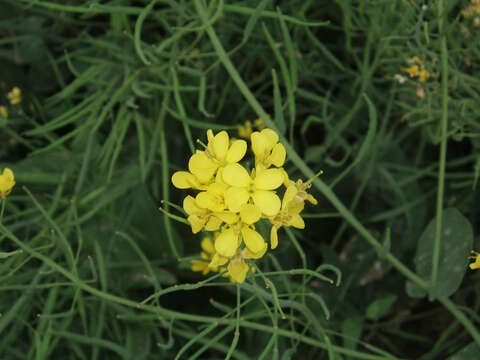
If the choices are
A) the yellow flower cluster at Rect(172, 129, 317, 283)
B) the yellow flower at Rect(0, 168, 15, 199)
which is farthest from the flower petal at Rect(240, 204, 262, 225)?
the yellow flower at Rect(0, 168, 15, 199)

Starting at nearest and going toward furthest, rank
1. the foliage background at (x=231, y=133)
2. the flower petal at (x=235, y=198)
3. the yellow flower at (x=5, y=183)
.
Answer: the flower petal at (x=235, y=198)
the yellow flower at (x=5, y=183)
the foliage background at (x=231, y=133)

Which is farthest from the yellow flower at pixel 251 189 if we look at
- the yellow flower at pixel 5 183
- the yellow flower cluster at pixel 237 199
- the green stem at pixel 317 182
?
the yellow flower at pixel 5 183

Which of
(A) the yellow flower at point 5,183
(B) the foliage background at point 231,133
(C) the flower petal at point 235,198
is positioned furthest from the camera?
(B) the foliage background at point 231,133

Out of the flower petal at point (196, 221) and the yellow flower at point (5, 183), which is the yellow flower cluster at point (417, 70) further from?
the yellow flower at point (5, 183)

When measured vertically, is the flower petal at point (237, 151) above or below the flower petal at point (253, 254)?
above

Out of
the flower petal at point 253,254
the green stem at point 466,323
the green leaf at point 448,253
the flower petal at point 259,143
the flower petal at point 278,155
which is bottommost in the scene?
the green stem at point 466,323

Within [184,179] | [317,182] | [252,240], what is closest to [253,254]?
[252,240]

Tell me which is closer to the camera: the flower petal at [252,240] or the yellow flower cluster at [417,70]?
the flower petal at [252,240]
